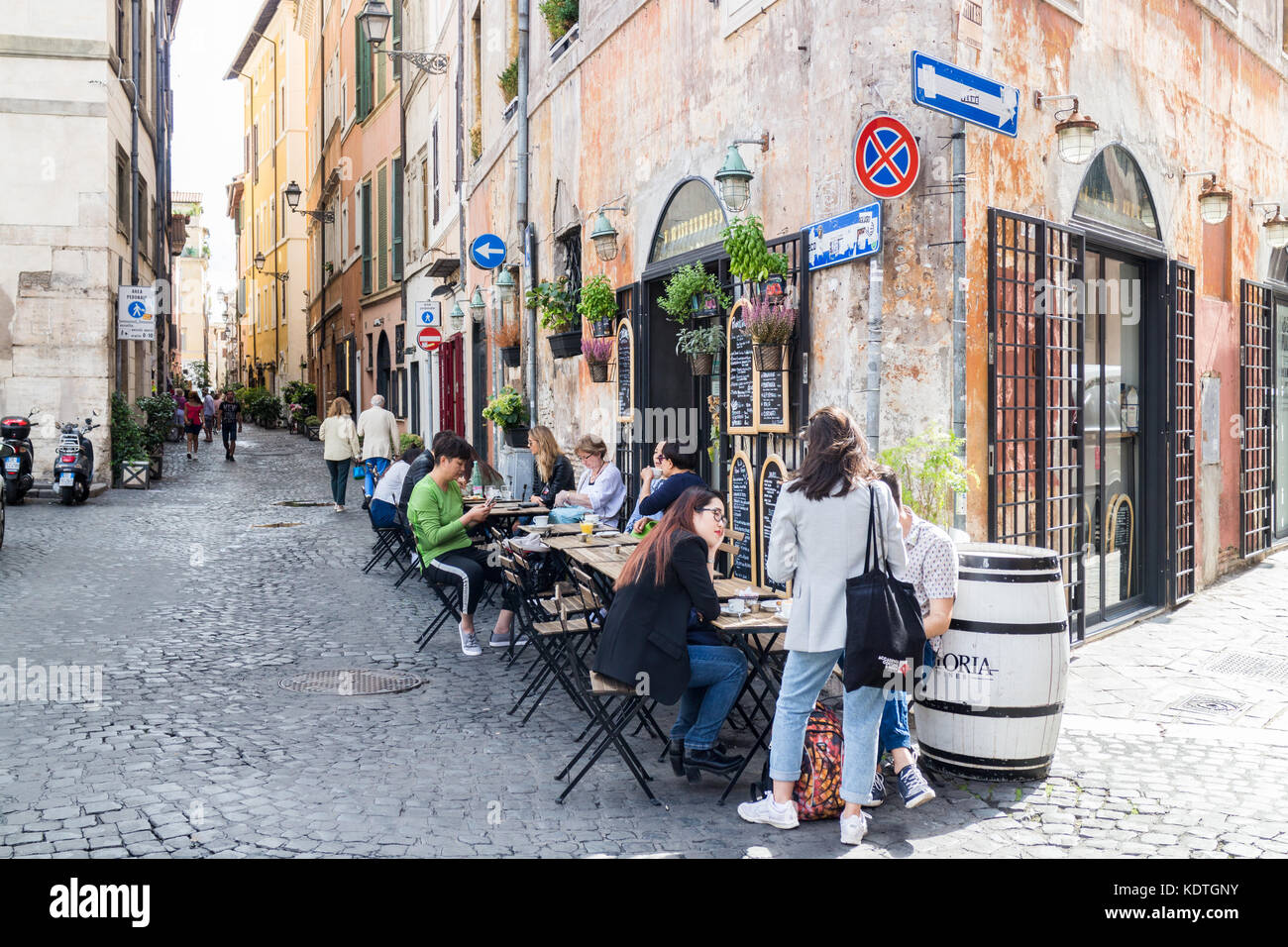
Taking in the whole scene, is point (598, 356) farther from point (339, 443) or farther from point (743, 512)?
point (339, 443)

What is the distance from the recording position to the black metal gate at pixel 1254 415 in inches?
440

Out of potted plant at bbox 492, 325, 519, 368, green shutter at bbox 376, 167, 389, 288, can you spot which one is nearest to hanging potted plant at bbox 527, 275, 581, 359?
potted plant at bbox 492, 325, 519, 368

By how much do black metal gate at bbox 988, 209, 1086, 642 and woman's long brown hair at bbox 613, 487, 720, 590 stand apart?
252cm

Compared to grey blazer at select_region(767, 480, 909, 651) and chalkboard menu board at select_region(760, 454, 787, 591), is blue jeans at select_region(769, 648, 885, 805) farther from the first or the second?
chalkboard menu board at select_region(760, 454, 787, 591)

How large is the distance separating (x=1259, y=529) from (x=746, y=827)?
9.05 meters

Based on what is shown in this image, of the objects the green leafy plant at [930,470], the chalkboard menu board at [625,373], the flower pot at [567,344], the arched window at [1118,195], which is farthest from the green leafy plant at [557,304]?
the green leafy plant at [930,470]

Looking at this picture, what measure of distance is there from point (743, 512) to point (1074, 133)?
10.6 feet

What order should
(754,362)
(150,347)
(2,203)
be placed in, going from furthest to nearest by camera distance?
(150,347)
(2,203)
(754,362)

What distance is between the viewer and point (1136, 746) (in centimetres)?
586

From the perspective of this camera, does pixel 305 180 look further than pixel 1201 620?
Yes

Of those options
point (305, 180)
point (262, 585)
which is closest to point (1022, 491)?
point (262, 585)

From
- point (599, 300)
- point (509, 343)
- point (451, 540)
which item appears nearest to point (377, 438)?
point (509, 343)

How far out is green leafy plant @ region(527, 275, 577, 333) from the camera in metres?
12.3
